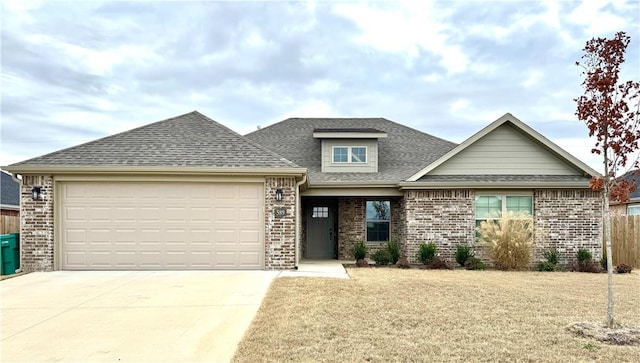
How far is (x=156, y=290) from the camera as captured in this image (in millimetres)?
9164

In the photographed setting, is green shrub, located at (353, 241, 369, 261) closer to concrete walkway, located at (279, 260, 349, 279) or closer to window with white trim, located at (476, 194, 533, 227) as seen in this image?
concrete walkway, located at (279, 260, 349, 279)

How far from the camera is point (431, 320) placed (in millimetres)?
6867

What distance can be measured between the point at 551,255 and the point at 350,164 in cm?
697

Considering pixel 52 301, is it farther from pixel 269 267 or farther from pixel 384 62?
pixel 384 62

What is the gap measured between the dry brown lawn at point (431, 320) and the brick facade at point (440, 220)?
3.33 metres

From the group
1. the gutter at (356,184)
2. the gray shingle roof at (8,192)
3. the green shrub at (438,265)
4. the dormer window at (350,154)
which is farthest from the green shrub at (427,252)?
the gray shingle roof at (8,192)

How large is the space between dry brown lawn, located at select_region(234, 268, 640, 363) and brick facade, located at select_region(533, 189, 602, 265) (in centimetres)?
335

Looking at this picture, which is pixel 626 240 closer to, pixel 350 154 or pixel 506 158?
pixel 506 158

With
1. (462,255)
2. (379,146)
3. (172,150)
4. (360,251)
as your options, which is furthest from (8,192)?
(462,255)

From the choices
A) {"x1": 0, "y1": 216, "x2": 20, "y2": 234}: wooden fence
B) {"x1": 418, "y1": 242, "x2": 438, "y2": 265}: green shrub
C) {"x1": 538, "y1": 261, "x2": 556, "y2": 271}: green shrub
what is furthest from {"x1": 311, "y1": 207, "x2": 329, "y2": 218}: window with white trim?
{"x1": 0, "y1": 216, "x2": 20, "y2": 234}: wooden fence

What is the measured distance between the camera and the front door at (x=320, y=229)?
55.8 feet

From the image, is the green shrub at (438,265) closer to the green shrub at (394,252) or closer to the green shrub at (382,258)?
the green shrub at (394,252)

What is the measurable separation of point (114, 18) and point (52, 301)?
7.66 metres

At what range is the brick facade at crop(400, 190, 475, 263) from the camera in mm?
14570
